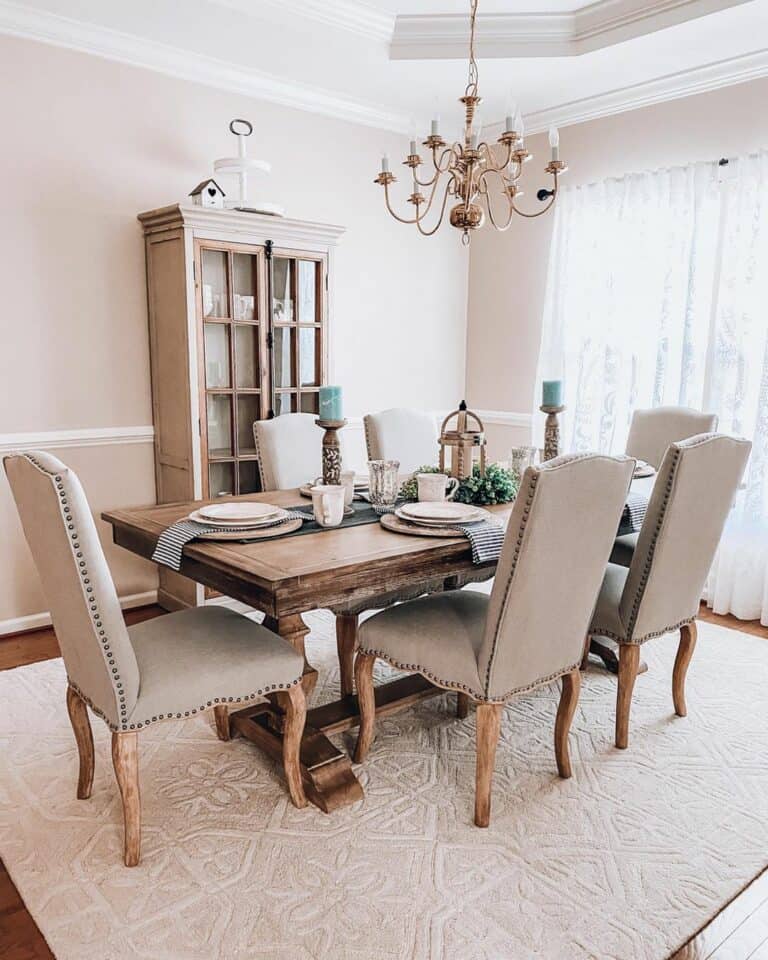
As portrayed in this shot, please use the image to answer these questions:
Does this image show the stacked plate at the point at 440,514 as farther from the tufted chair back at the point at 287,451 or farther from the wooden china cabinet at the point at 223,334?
the wooden china cabinet at the point at 223,334

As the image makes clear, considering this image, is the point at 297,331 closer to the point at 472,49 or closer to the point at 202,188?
the point at 202,188

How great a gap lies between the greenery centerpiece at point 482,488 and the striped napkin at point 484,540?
13.9 inches

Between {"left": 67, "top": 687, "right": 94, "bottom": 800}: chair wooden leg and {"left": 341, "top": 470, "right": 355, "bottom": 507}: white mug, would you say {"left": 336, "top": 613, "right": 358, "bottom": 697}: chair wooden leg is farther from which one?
{"left": 67, "top": 687, "right": 94, "bottom": 800}: chair wooden leg

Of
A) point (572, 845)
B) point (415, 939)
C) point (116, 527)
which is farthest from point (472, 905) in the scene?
point (116, 527)

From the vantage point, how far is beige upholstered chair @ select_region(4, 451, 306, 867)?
172cm

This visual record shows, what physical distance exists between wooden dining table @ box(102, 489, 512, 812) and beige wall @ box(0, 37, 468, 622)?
123 centimetres

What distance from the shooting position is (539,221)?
4484mm

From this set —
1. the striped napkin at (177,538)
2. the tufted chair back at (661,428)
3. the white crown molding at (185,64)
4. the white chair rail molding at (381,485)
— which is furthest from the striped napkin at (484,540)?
the white crown molding at (185,64)

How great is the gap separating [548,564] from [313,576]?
58 centimetres

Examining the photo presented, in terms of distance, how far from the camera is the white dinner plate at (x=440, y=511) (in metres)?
2.24

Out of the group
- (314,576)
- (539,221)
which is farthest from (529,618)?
(539,221)

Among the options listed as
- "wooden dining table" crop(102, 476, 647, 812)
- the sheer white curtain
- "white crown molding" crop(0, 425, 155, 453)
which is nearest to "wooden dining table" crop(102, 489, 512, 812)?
"wooden dining table" crop(102, 476, 647, 812)

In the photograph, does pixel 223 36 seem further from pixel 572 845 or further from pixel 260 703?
pixel 572 845

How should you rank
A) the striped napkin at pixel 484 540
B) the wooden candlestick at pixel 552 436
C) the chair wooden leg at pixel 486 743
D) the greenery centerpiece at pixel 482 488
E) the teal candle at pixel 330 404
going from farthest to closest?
1. the wooden candlestick at pixel 552 436
2. the greenery centerpiece at pixel 482 488
3. the teal candle at pixel 330 404
4. the striped napkin at pixel 484 540
5. the chair wooden leg at pixel 486 743
